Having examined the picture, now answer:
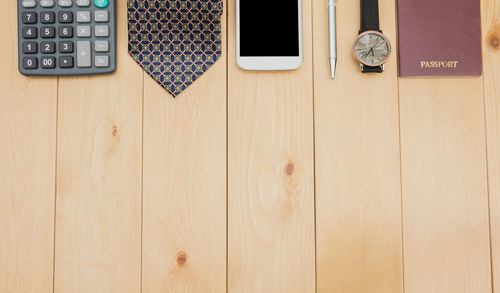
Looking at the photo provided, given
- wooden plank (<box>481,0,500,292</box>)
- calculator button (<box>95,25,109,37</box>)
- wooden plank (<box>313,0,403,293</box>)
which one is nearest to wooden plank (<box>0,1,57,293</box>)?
calculator button (<box>95,25,109,37</box>)

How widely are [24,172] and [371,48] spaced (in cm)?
54

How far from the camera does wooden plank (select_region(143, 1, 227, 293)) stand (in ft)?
1.59

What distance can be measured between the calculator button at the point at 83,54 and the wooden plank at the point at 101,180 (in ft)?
0.08

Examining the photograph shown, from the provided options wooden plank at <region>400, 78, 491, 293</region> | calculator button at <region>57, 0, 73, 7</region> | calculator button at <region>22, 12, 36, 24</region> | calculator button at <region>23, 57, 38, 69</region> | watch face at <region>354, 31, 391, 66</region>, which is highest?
calculator button at <region>57, 0, 73, 7</region>

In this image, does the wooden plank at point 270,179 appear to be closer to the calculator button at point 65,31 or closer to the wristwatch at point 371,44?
the wristwatch at point 371,44

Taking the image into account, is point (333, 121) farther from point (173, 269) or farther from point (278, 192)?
point (173, 269)

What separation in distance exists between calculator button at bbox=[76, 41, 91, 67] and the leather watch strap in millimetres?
398

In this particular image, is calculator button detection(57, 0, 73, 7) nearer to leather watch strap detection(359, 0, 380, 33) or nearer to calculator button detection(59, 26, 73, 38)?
calculator button detection(59, 26, 73, 38)

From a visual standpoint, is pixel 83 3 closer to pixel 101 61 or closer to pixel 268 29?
pixel 101 61

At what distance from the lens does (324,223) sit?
1.60 feet

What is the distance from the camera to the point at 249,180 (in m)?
0.49

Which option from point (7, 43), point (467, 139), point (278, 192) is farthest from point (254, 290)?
point (7, 43)

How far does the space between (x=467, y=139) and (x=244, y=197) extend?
346 mm

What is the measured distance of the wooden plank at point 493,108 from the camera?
0.49 m
